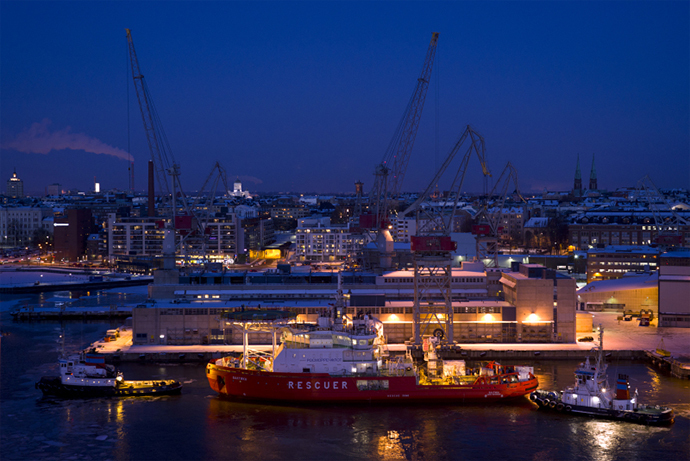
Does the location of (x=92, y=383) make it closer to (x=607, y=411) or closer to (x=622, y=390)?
(x=607, y=411)

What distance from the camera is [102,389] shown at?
88.0ft

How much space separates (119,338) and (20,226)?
7339cm

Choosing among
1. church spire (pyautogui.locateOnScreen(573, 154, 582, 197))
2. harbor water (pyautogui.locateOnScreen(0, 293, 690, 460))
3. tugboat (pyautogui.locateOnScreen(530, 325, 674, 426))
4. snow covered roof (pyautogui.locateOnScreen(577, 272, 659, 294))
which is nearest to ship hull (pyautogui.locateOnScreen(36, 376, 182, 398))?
harbor water (pyautogui.locateOnScreen(0, 293, 690, 460))

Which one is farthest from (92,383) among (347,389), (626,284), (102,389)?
(626,284)

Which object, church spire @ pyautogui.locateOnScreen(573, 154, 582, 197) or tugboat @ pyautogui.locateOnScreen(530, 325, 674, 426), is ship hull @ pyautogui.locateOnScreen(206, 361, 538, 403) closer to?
tugboat @ pyautogui.locateOnScreen(530, 325, 674, 426)

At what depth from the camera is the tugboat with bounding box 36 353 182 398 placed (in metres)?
26.7

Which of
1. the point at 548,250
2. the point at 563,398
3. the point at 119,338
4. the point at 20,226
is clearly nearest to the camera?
the point at 563,398

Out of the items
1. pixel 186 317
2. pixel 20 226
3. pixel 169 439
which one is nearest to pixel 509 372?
pixel 169 439

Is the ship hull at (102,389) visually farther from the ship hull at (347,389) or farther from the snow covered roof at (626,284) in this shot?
the snow covered roof at (626,284)

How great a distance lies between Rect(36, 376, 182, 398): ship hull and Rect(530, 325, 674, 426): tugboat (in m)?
14.0

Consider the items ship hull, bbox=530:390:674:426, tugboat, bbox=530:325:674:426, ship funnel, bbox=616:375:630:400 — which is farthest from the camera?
ship funnel, bbox=616:375:630:400

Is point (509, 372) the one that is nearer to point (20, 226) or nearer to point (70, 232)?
point (70, 232)

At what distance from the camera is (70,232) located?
266 feet

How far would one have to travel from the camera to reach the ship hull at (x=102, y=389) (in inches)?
1049
